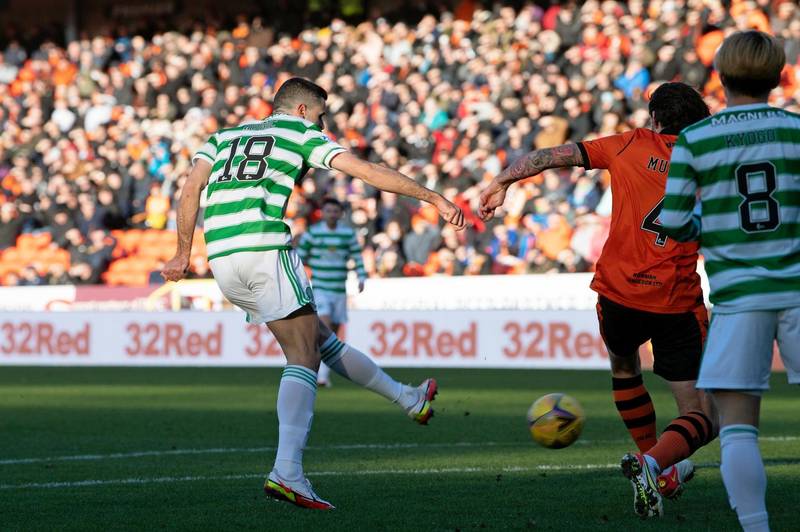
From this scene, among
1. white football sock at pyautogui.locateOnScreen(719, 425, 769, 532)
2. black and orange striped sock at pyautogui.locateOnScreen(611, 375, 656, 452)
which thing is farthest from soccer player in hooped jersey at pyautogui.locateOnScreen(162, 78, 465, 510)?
white football sock at pyautogui.locateOnScreen(719, 425, 769, 532)

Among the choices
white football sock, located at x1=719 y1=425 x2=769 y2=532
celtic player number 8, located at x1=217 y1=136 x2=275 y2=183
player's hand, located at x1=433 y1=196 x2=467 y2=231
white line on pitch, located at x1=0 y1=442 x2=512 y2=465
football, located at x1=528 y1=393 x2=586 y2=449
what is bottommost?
white line on pitch, located at x1=0 y1=442 x2=512 y2=465

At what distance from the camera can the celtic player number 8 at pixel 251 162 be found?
7.09 meters

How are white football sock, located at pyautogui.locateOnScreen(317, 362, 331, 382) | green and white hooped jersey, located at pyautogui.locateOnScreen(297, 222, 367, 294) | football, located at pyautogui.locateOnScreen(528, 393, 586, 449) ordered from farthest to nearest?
1. green and white hooped jersey, located at pyautogui.locateOnScreen(297, 222, 367, 294)
2. white football sock, located at pyautogui.locateOnScreen(317, 362, 331, 382)
3. football, located at pyautogui.locateOnScreen(528, 393, 586, 449)

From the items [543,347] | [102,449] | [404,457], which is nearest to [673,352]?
[404,457]

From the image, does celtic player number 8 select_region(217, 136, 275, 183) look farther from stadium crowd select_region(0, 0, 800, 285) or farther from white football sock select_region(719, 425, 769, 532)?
stadium crowd select_region(0, 0, 800, 285)

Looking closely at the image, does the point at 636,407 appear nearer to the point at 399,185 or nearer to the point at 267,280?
the point at 399,185

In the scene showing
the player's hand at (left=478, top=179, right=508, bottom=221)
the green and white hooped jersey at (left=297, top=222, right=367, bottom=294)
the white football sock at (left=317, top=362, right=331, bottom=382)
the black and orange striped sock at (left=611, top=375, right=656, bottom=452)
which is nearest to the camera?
the player's hand at (left=478, top=179, right=508, bottom=221)

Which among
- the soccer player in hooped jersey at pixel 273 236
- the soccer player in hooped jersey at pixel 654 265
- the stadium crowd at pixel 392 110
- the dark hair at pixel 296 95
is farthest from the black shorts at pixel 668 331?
the stadium crowd at pixel 392 110

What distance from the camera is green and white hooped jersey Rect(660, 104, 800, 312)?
16.5ft

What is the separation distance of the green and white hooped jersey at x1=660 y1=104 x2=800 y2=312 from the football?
268 cm

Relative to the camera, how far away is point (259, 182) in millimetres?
7090

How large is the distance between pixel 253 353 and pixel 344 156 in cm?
1520

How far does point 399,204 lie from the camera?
23.3 m

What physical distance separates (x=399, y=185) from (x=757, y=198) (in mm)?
2141
